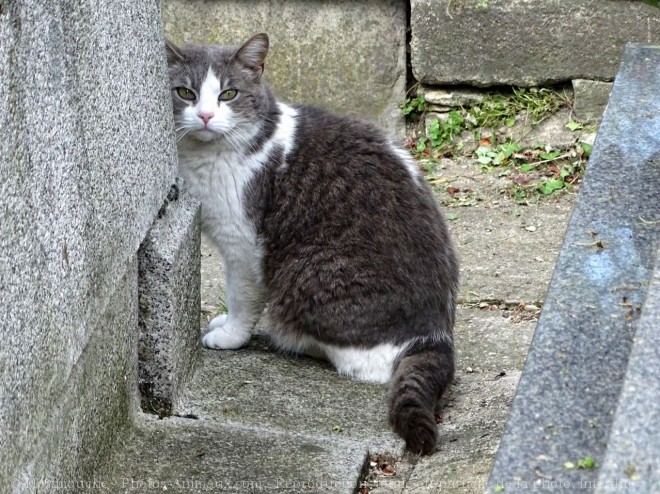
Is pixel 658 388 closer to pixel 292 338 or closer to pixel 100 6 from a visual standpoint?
pixel 100 6

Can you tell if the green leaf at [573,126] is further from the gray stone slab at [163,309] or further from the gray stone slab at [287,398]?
the gray stone slab at [163,309]

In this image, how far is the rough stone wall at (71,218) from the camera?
5.94 ft

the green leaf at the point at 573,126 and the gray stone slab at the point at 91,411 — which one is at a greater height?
the gray stone slab at the point at 91,411

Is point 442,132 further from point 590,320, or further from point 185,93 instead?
point 590,320

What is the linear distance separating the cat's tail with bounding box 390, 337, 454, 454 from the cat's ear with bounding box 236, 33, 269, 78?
44.2 inches

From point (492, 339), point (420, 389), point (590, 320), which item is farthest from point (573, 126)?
point (590, 320)

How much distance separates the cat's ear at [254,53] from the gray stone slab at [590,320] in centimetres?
140

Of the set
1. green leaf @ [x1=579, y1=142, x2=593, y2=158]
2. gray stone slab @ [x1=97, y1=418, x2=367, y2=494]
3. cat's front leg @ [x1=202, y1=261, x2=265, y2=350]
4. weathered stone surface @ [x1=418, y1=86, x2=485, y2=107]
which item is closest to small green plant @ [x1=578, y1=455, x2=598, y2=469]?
gray stone slab @ [x1=97, y1=418, x2=367, y2=494]

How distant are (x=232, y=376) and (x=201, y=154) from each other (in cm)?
79

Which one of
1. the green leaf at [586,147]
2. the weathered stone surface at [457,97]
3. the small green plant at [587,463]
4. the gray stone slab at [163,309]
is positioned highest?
the small green plant at [587,463]

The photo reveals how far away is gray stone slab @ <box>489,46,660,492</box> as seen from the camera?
5.28ft

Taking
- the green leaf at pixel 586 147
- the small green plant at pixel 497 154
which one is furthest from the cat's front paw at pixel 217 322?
the green leaf at pixel 586 147

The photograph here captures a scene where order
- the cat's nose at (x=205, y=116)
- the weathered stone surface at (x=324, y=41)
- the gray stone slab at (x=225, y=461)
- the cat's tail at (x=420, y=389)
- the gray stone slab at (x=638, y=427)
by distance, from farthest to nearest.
Result: the weathered stone surface at (x=324, y=41) < the cat's nose at (x=205, y=116) < the cat's tail at (x=420, y=389) < the gray stone slab at (x=225, y=461) < the gray stone slab at (x=638, y=427)

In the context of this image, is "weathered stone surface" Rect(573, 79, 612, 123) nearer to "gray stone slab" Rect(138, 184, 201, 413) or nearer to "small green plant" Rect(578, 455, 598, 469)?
"gray stone slab" Rect(138, 184, 201, 413)
